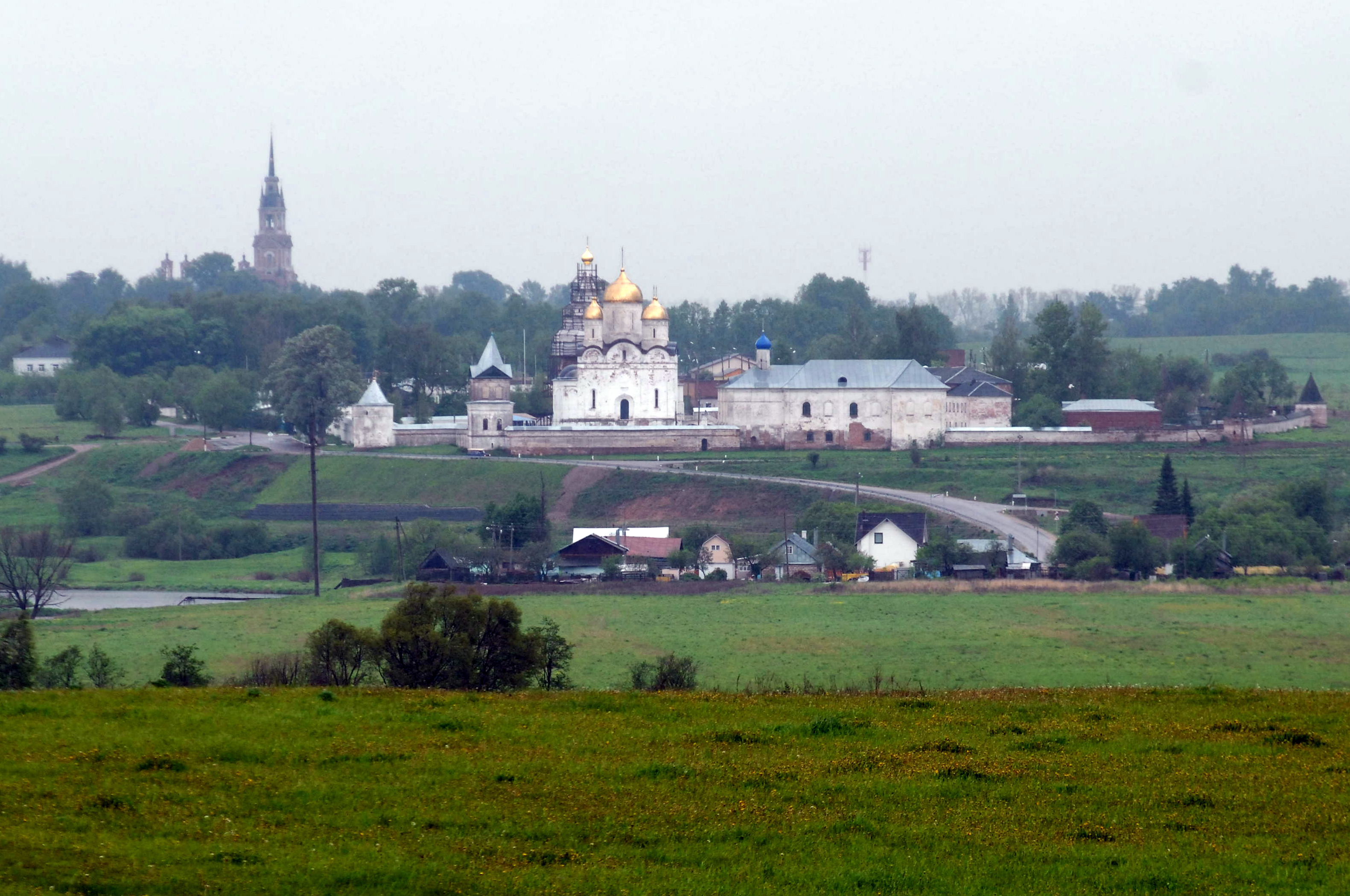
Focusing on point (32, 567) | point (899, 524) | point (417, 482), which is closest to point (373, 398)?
point (417, 482)

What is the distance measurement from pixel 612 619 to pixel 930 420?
3665cm

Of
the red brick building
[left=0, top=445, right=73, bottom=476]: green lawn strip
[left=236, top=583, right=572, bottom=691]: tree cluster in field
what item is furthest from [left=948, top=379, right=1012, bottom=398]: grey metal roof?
[left=236, top=583, right=572, bottom=691]: tree cluster in field

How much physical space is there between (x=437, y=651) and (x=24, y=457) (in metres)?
55.8

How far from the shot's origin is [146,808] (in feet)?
31.8

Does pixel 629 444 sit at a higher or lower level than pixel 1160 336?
lower

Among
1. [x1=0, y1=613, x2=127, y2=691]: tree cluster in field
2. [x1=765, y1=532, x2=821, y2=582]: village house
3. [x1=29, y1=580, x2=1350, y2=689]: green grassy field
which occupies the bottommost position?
[x1=29, y1=580, x2=1350, y2=689]: green grassy field

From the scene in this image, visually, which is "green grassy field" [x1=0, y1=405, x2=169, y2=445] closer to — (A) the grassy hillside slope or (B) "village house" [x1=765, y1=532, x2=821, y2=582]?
(B) "village house" [x1=765, y1=532, x2=821, y2=582]

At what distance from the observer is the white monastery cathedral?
223 feet

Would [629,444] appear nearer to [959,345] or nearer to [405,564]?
[405,564]

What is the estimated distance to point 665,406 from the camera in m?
71.7

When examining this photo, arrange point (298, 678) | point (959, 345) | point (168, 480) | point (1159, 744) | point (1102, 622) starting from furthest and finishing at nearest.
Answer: point (959, 345), point (168, 480), point (1102, 622), point (298, 678), point (1159, 744)

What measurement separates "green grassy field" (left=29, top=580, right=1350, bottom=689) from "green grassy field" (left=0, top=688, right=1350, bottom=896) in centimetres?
950

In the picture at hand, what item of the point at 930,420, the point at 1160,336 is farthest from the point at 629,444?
the point at 1160,336

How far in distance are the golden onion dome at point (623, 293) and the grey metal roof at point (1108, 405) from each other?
2004 centimetres
